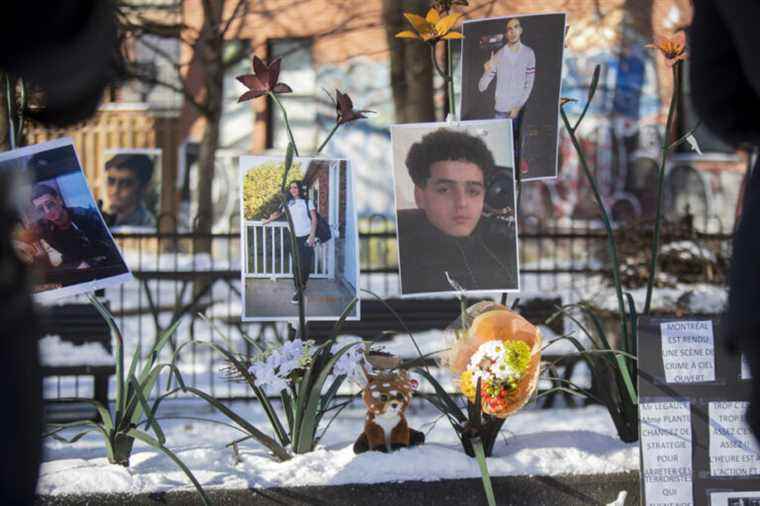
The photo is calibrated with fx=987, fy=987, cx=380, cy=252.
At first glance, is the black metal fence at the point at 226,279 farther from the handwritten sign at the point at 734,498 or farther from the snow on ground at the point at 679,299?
the handwritten sign at the point at 734,498

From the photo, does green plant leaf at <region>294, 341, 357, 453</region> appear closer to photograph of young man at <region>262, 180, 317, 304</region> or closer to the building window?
photograph of young man at <region>262, 180, 317, 304</region>

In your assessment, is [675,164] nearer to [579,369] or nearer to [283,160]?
[579,369]

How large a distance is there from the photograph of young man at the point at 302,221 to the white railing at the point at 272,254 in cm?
2

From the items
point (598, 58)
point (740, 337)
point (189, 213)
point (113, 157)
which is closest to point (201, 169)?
point (113, 157)

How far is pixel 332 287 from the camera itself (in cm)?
305

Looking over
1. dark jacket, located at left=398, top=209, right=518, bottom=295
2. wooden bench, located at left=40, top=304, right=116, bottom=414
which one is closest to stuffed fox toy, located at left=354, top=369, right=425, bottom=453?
dark jacket, located at left=398, top=209, right=518, bottom=295

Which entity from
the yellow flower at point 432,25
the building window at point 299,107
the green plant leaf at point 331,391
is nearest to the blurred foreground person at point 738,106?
the yellow flower at point 432,25

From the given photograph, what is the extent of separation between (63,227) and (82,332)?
2.74m

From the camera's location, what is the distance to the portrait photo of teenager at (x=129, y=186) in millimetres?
8945

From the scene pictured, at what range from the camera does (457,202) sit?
307 centimetres

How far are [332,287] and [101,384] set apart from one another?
7.71 feet

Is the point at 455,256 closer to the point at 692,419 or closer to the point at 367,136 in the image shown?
the point at 692,419

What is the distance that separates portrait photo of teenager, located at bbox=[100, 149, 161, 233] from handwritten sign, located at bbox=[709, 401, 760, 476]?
6862 millimetres

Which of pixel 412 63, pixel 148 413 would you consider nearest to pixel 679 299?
pixel 148 413
